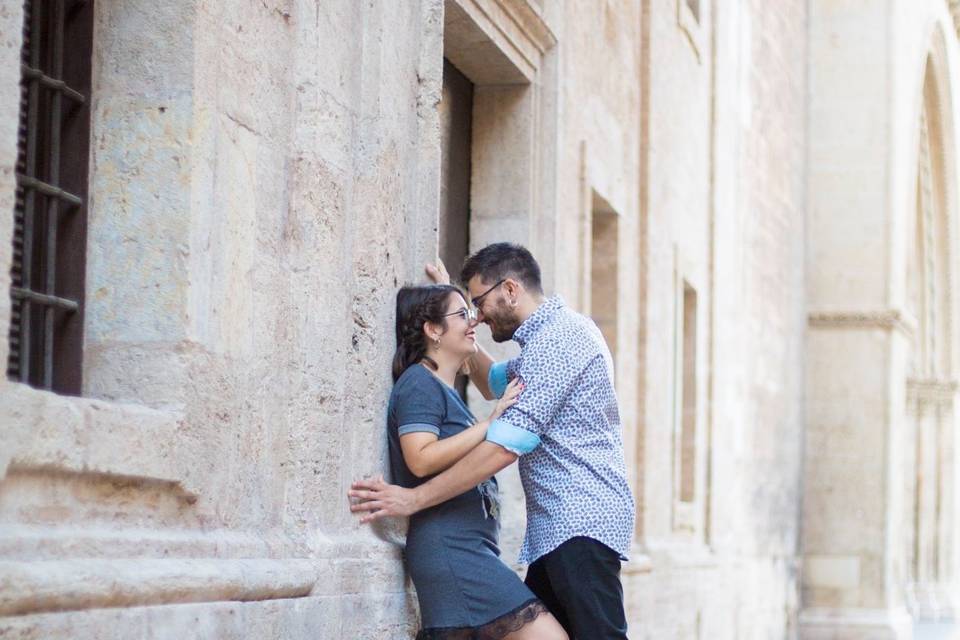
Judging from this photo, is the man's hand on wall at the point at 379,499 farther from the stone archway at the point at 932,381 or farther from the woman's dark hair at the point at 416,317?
the stone archway at the point at 932,381

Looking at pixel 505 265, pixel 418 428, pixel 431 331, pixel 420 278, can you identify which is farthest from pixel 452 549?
pixel 420 278

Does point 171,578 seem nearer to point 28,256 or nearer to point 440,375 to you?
point 28,256

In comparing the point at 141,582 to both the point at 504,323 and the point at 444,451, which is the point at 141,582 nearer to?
the point at 444,451

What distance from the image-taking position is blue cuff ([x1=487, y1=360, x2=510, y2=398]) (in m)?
5.53

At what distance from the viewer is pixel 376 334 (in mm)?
5074

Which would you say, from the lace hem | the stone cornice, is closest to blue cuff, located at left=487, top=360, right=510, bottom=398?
the lace hem

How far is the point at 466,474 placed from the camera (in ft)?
15.5

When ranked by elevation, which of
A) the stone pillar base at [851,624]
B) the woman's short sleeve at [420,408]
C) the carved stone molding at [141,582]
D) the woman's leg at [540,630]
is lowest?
the stone pillar base at [851,624]

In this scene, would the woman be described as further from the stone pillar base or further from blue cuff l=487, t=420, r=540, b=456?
the stone pillar base

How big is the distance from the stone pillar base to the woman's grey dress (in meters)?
14.4

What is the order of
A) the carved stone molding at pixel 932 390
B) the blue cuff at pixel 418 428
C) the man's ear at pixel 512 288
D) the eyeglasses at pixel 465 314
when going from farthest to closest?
→ the carved stone molding at pixel 932 390 → the eyeglasses at pixel 465 314 → the man's ear at pixel 512 288 → the blue cuff at pixel 418 428

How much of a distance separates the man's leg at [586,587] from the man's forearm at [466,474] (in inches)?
12.4

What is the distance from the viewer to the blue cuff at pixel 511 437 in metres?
4.69

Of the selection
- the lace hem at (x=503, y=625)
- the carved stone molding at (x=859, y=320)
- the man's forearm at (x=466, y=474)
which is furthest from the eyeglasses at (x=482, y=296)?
the carved stone molding at (x=859, y=320)
